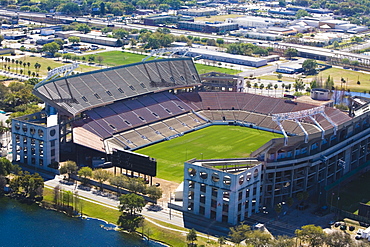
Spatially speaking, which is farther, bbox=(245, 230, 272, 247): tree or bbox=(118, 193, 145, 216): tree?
bbox=(118, 193, 145, 216): tree

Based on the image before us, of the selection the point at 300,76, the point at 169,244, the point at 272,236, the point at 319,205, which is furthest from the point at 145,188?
the point at 300,76

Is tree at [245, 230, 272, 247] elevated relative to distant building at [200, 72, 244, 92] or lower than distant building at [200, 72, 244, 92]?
lower

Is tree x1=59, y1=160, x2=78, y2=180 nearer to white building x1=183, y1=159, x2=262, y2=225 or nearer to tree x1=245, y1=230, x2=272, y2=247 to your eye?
white building x1=183, y1=159, x2=262, y2=225

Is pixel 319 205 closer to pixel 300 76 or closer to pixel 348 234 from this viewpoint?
pixel 348 234

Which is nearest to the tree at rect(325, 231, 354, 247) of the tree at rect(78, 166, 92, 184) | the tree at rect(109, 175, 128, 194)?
the tree at rect(109, 175, 128, 194)

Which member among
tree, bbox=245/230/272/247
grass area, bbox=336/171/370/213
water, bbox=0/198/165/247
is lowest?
water, bbox=0/198/165/247

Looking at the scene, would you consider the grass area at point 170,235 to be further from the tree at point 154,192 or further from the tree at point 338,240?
the tree at point 338,240
